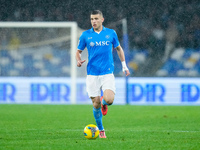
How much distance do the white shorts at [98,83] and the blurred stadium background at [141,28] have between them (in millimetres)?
10904

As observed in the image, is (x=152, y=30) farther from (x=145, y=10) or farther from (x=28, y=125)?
(x=28, y=125)

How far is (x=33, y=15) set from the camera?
23.3 meters

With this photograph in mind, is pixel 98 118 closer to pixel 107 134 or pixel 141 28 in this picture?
pixel 107 134

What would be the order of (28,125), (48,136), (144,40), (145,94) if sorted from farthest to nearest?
(144,40), (145,94), (28,125), (48,136)

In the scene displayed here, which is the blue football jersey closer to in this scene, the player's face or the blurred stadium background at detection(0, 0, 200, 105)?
the player's face

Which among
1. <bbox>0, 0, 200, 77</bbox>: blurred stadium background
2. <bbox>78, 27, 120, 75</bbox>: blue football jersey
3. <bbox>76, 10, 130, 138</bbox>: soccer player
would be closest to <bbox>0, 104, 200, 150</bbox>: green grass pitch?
<bbox>76, 10, 130, 138</bbox>: soccer player

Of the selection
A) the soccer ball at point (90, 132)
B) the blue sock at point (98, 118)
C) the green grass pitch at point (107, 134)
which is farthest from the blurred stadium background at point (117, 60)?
the soccer ball at point (90, 132)

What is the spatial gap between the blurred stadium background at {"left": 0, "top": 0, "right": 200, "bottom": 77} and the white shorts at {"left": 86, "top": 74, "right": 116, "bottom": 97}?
1090 cm

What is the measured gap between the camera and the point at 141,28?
22797 mm

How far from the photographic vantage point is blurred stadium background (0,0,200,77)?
18453mm

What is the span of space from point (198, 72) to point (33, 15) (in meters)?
8.63

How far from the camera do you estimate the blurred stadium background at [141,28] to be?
18453 millimetres

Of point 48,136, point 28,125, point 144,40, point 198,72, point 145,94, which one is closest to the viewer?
point 48,136

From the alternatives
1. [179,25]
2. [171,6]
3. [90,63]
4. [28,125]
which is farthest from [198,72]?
[90,63]
